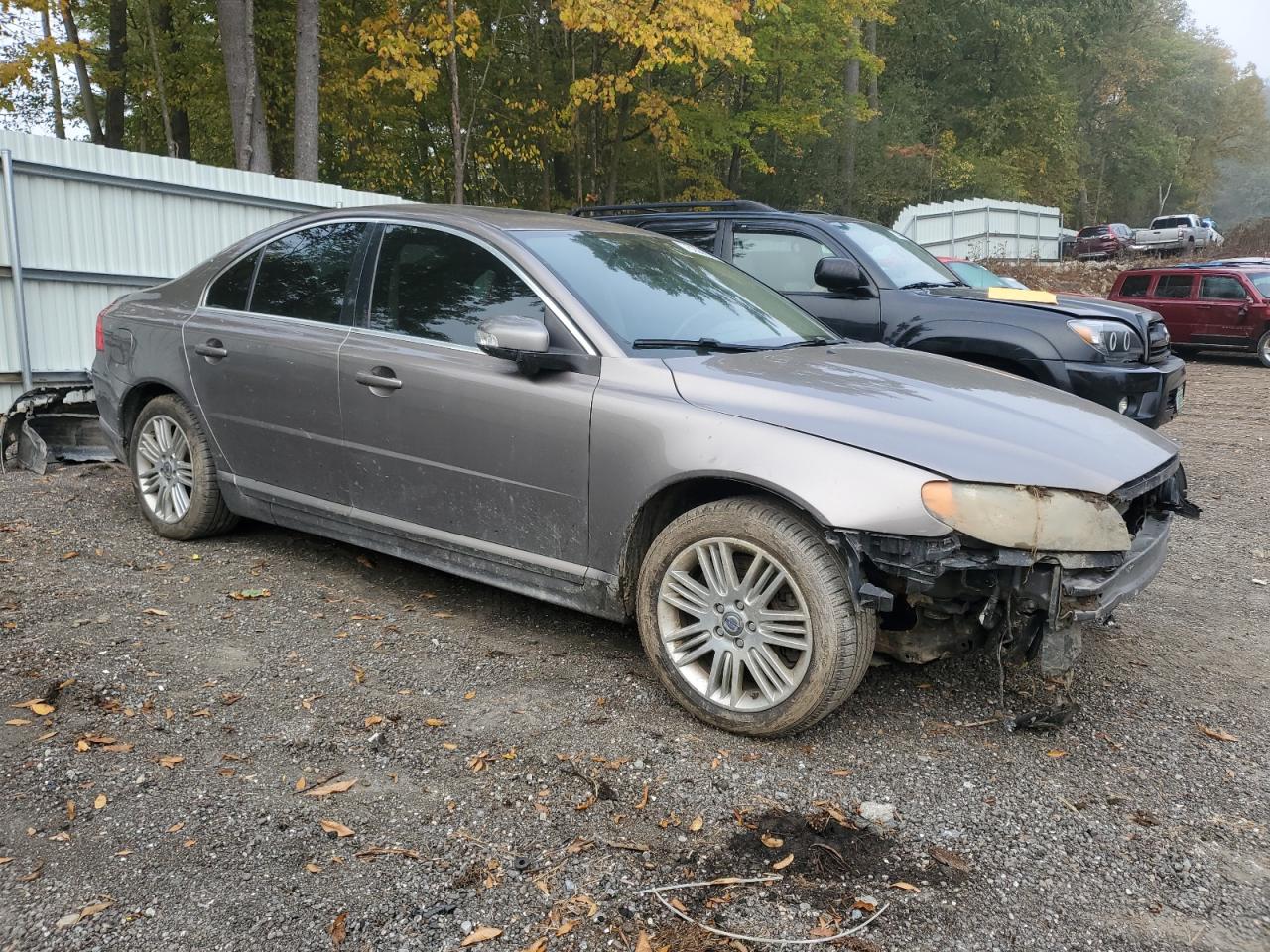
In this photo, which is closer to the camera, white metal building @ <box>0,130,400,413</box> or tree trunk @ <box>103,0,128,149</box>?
white metal building @ <box>0,130,400,413</box>

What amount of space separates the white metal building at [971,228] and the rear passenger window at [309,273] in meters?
23.1

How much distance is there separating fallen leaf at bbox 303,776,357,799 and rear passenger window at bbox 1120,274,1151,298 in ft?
63.6

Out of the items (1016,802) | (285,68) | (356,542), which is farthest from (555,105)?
(1016,802)

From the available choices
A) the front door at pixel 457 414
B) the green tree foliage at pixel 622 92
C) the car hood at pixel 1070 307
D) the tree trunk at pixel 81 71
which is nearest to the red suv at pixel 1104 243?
the green tree foliage at pixel 622 92

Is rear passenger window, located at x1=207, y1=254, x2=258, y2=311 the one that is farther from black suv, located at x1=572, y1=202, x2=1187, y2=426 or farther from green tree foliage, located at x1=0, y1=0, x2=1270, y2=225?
green tree foliage, located at x1=0, y1=0, x2=1270, y2=225

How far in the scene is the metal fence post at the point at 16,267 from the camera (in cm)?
789

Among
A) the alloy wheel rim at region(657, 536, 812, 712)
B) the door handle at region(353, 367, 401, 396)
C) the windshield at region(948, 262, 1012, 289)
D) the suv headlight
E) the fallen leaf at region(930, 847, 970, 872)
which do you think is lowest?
the fallen leaf at region(930, 847, 970, 872)

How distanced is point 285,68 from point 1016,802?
2217 cm

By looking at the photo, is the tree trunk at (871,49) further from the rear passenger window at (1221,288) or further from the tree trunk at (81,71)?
the tree trunk at (81,71)

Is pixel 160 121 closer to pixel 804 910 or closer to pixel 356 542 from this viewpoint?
pixel 356 542

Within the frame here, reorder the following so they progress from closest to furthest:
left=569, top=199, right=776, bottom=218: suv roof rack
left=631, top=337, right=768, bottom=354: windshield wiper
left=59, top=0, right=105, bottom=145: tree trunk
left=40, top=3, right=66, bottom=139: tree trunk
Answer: left=631, top=337, right=768, bottom=354: windshield wiper → left=569, top=199, right=776, bottom=218: suv roof rack → left=59, top=0, right=105, bottom=145: tree trunk → left=40, top=3, right=66, bottom=139: tree trunk

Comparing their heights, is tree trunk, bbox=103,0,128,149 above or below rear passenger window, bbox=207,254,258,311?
above

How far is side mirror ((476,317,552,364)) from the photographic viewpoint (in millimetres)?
3537

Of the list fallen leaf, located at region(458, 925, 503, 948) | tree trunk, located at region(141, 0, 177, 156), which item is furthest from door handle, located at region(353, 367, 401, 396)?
tree trunk, located at region(141, 0, 177, 156)
